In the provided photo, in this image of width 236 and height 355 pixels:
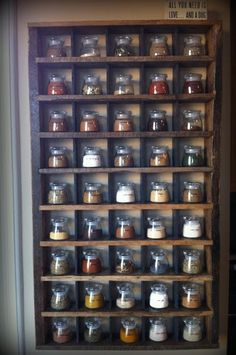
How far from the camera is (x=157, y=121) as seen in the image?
3.50ft

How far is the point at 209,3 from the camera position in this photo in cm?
113

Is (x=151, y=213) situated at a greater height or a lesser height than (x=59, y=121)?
lesser

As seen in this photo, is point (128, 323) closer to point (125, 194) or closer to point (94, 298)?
point (94, 298)

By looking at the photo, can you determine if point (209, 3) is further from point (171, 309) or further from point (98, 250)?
point (171, 309)

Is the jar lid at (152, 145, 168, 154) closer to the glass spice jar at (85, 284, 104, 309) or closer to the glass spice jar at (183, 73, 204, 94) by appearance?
the glass spice jar at (183, 73, 204, 94)

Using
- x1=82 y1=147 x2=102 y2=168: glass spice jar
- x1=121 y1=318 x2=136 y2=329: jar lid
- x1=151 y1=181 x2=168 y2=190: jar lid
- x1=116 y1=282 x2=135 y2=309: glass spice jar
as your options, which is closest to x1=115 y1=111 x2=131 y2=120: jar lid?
x1=82 y1=147 x2=102 y2=168: glass spice jar

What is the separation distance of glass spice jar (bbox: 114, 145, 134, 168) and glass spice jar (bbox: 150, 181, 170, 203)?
11 centimetres

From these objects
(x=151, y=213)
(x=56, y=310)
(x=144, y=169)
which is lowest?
(x=56, y=310)

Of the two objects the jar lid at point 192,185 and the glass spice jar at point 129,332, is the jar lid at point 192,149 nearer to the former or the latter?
the jar lid at point 192,185

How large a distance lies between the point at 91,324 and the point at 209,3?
1.13 metres

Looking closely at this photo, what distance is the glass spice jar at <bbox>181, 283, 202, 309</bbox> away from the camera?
1091 millimetres

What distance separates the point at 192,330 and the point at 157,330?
0.37 feet

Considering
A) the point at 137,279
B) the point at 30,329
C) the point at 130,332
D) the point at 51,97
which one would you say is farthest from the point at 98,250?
the point at 51,97

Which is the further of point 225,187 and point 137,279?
point 225,187
